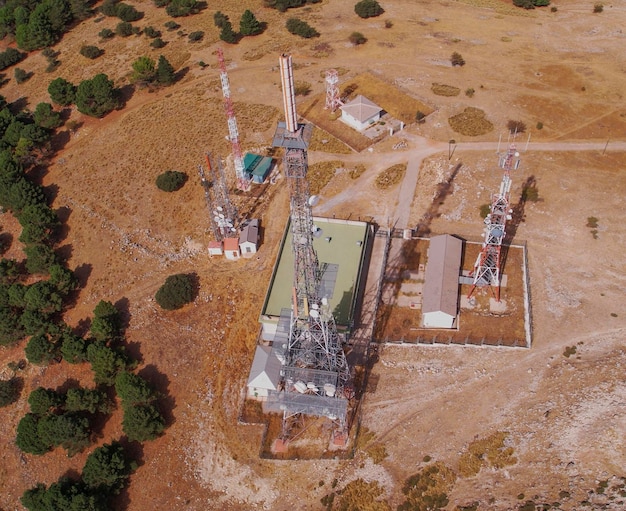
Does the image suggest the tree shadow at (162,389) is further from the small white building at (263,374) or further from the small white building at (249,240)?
the small white building at (249,240)

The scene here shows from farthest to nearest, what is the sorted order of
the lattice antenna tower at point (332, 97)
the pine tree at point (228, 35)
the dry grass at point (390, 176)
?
the pine tree at point (228, 35), the lattice antenna tower at point (332, 97), the dry grass at point (390, 176)

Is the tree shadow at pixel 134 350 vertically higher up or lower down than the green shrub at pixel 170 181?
lower down

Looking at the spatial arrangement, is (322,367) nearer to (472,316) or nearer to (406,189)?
(472,316)

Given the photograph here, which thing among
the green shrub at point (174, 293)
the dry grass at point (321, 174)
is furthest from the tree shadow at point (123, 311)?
the dry grass at point (321, 174)

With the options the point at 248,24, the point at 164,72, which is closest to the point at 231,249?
the point at 164,72

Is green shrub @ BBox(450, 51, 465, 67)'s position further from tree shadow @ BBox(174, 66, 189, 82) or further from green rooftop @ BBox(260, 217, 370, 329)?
tree shadow @ BBox(174, 66, 189, 82)

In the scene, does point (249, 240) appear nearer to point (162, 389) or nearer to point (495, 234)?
point (162, 389)

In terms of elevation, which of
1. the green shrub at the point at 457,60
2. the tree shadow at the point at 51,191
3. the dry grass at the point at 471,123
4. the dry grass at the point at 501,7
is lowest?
the tree shadow at the point at 51,191
